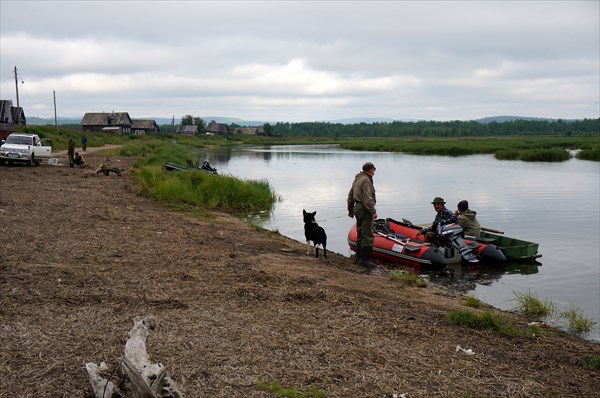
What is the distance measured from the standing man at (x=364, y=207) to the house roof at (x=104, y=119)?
316 ft

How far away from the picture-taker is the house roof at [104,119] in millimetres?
103662

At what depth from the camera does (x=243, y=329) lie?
21.7 feet

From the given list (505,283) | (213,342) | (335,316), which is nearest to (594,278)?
(505,283)

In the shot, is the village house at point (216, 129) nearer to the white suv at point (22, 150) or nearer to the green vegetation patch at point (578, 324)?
the white suv at point (22, 150)

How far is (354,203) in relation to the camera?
12.6 meters

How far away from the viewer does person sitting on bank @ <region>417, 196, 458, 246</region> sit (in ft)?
45.1

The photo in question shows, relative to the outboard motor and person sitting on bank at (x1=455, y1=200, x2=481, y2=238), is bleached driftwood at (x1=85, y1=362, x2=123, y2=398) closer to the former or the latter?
the outboard motor

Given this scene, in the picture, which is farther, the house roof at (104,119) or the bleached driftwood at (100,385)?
the house roof at (104,119)

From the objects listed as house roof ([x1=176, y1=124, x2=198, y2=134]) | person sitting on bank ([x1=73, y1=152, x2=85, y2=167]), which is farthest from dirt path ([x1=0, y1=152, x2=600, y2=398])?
house roof ([x1=176, y1=124, x2=198, y2=134])

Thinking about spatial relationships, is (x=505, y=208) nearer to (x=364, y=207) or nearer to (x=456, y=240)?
(x=456, y=240)

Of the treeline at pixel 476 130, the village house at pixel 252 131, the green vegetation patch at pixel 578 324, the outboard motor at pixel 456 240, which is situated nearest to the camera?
the green vegetation patch at pixel 578 324

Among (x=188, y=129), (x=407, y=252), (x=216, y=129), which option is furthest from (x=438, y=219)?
(x=216, y=129)

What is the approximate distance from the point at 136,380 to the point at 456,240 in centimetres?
1127

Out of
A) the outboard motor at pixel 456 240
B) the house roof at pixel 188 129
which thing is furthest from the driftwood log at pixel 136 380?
the house roof at pixel 188 129
